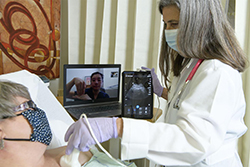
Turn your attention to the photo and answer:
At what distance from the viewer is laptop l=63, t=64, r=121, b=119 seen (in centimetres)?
158

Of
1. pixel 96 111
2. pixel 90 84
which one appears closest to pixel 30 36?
pixel 90 84

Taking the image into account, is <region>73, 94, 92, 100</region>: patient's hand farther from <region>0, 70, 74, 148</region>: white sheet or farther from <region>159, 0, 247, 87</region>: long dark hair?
<region>159, 0, 247, 87</region>: long dark hair

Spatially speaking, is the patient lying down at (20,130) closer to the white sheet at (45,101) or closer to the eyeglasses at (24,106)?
the eyeglasses at (24,106)

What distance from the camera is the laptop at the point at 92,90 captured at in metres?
1.58

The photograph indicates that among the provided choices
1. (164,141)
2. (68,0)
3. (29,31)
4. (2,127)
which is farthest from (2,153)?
(68,0)

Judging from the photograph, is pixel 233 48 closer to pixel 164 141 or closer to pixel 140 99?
pixel 164 141

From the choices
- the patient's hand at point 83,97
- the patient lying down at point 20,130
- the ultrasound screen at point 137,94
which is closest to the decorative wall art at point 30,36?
the patient's hand at point 83,97

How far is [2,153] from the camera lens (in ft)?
3.08

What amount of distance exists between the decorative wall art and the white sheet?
0.30m

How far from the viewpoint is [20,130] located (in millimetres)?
953

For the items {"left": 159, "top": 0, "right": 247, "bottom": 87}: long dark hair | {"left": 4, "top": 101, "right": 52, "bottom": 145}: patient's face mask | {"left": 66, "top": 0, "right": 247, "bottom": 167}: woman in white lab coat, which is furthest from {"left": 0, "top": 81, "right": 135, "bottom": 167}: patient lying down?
{"left": 159, "top": 0, "right": 247, "bottom": 87}: long dark hair

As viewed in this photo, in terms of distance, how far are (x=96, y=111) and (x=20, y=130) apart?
0.66 m

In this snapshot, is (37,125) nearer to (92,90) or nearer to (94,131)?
(94,131)

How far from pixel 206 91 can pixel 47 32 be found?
1543 millimetres
